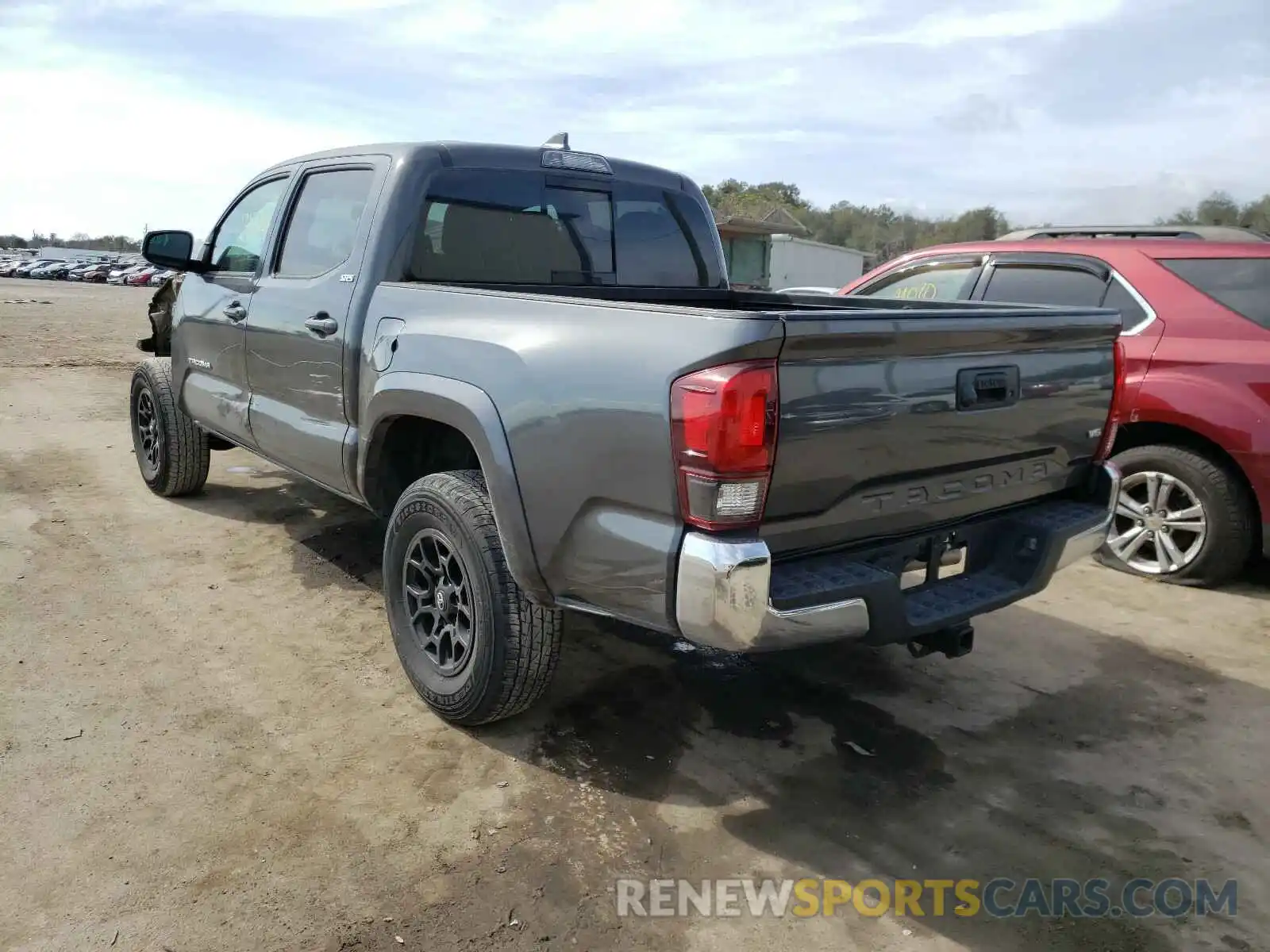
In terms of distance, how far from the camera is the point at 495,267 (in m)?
3.80

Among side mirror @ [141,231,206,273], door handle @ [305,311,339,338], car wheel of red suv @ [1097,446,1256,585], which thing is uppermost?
side mirror @ [141,231,206,273]

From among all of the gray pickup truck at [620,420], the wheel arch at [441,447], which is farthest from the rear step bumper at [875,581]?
the wheel arch at [441,447]

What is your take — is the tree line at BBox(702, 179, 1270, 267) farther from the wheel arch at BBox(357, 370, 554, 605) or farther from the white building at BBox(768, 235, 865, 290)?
the wheel arch at BBox(357, 370, 554, 605)

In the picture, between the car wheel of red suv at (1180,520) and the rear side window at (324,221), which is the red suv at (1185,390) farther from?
the rear side window at (324,221)

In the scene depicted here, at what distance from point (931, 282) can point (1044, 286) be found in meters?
0.68

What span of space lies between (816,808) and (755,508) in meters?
1.11

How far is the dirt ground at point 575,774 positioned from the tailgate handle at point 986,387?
1.23 meters

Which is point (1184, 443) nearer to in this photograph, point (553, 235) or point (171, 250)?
point (553, 235)

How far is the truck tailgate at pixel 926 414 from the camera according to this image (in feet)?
7.72

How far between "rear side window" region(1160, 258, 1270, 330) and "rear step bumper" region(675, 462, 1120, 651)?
2040 mm

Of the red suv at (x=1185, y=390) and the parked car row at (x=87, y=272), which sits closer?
the red suv at (x=1185, y=390)

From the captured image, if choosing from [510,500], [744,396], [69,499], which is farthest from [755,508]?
[69,499]

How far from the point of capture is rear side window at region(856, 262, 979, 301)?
5605 mm

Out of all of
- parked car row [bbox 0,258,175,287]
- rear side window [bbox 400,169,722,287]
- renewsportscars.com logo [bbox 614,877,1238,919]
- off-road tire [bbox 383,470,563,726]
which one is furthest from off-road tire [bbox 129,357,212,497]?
parked car row [bbox 0,258,175,287]
